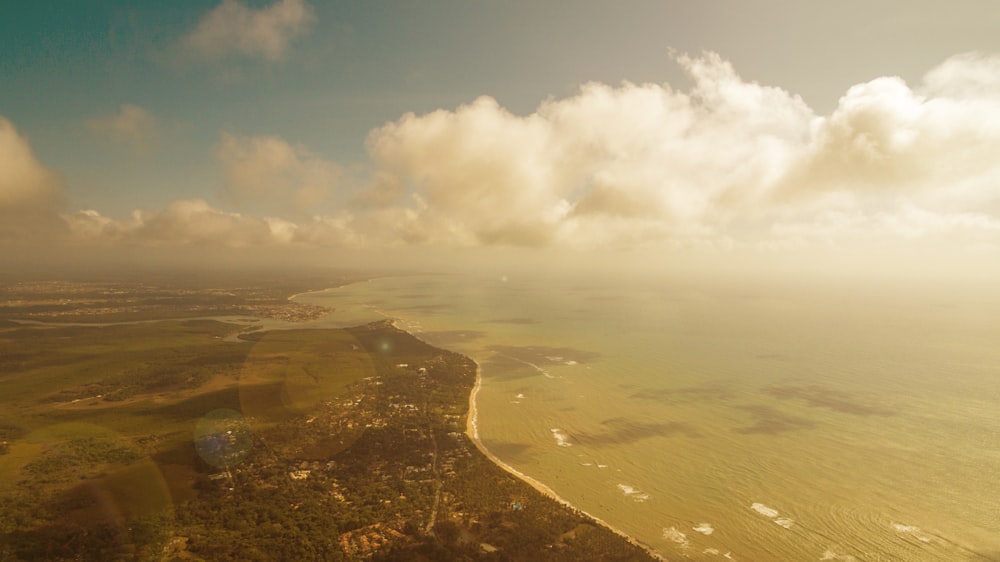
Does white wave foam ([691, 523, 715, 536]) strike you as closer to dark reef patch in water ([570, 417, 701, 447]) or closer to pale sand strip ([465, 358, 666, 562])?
pale sand strip ([465, 358, 666, 562])

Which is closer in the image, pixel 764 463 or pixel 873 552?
pixel 873 552

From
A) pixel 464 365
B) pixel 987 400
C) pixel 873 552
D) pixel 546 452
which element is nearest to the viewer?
pixel 873 552

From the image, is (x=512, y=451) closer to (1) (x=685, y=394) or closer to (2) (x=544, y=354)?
(1) (x=685, y=394)

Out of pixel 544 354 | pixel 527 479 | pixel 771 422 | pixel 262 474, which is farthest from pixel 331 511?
pixel 544 354

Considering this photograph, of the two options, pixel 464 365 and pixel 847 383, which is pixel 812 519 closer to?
pixel 847 383

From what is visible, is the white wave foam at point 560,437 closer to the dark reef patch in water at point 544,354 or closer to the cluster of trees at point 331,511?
the cluster of trees at point 331,511

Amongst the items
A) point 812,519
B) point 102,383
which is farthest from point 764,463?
point 102,383
